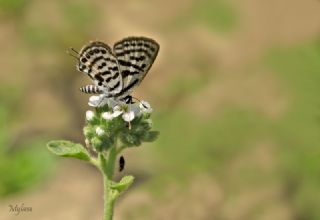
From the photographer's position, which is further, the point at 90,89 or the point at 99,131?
the point at 90,89

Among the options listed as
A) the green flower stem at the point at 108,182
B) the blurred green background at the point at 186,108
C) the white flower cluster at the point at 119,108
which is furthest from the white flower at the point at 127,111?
the blurred green background at the point at 186,108

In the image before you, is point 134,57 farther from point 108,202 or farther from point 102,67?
point 108,202

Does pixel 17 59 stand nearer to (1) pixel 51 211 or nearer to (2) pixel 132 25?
(2) pixel 132 25

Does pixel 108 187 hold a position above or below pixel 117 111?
below

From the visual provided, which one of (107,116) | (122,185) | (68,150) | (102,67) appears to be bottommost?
(122,185)

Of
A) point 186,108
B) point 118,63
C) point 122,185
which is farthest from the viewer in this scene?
point 186,108

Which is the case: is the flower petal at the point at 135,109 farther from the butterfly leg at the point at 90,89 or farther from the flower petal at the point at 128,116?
the butterfly leg at the point at 90,89

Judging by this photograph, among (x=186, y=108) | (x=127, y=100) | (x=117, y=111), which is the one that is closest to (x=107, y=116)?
(x=117, y=111)
